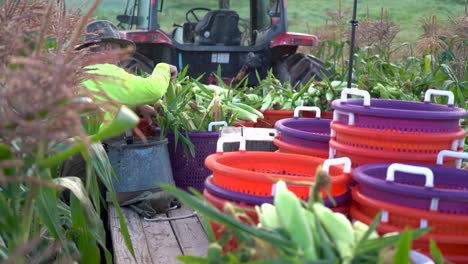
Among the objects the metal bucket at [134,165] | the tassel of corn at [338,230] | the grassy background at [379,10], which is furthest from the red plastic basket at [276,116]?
the grassy background at [379,10]

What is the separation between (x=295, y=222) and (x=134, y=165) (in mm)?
2029

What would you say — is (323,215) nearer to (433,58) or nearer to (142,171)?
(142,171)

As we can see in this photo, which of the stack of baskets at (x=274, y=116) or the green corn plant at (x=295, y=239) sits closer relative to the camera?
the green corn plant at (x=295, y=239)

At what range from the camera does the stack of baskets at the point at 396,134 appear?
86.1 inches

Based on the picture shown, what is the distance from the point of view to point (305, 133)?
2760mm

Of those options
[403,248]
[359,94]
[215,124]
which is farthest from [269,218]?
[215,124]

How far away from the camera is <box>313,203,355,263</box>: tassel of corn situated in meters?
1.39

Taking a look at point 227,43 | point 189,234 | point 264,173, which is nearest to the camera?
point 264,173

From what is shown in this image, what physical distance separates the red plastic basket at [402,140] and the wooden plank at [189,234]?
81cm

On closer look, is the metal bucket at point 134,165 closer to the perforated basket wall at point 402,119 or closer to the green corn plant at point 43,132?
the green corn plant at point 43,132

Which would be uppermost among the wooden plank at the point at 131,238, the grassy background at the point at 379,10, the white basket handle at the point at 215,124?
the grassy background at the point at 379,10

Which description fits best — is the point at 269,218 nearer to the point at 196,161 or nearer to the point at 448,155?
the point at 448,155

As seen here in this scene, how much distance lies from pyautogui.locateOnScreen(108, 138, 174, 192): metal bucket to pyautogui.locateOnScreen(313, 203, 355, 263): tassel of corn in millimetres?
1946

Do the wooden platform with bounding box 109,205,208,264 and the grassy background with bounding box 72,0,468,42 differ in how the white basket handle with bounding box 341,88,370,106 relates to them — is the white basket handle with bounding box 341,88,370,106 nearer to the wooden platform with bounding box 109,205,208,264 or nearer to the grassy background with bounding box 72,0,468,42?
the wooden platform with bounding box 109,205,208,264
